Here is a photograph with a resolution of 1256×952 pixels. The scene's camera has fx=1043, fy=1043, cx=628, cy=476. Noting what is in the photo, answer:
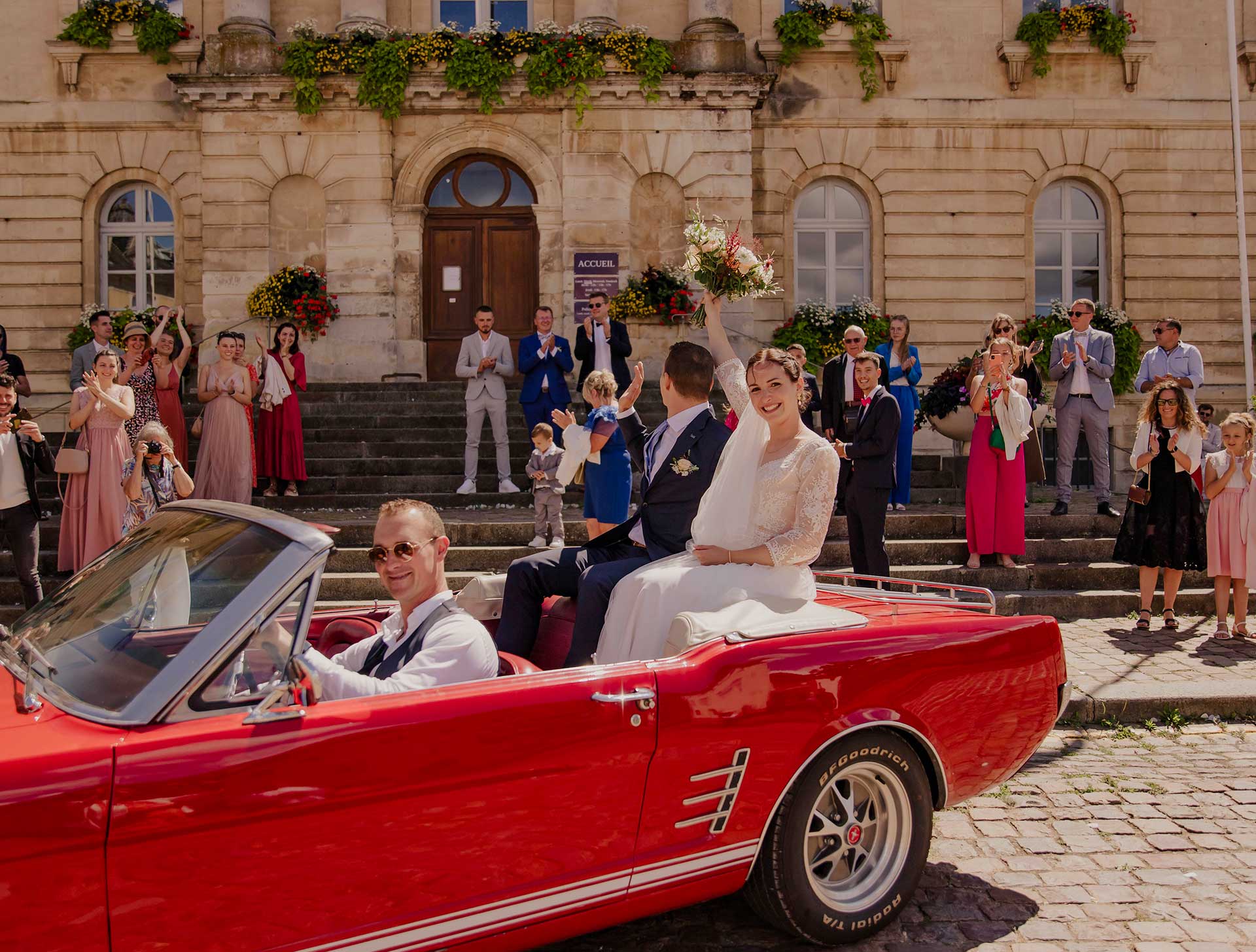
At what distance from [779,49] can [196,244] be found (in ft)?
35.7

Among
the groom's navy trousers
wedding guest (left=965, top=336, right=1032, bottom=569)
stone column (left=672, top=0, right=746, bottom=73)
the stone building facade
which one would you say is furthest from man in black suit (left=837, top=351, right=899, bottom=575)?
stone column (left=672, top=0, right=746, bottom=73)

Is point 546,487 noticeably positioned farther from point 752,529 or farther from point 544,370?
point 752,529

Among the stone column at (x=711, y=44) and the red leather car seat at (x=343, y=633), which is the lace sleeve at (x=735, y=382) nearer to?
the red leather car seat at (x=343, y=633)

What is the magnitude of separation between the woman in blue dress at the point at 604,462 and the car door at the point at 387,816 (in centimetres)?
530

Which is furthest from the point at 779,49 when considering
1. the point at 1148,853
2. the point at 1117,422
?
the point at 1148,853

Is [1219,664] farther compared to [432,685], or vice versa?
[1219,664]

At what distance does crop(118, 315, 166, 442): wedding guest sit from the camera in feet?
33.1

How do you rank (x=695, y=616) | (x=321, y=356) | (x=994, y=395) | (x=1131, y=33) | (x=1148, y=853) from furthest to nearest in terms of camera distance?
(x=1131, y=33), (x=321, y=356), (x=994, y=395), (x=1148, y=853), (x=695, y=616)

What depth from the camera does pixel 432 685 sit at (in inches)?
128

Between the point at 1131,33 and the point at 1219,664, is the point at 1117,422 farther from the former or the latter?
the point at 1219,664

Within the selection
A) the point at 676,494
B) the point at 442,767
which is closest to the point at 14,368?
the point at 676,494

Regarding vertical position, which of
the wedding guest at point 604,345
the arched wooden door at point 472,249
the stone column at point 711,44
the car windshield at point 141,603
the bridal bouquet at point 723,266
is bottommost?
the car windshield at point 141,603

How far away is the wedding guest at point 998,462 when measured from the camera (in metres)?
9.63

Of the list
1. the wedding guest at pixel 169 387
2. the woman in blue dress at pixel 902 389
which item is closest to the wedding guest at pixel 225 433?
the wedding guest at pixel 169 387
